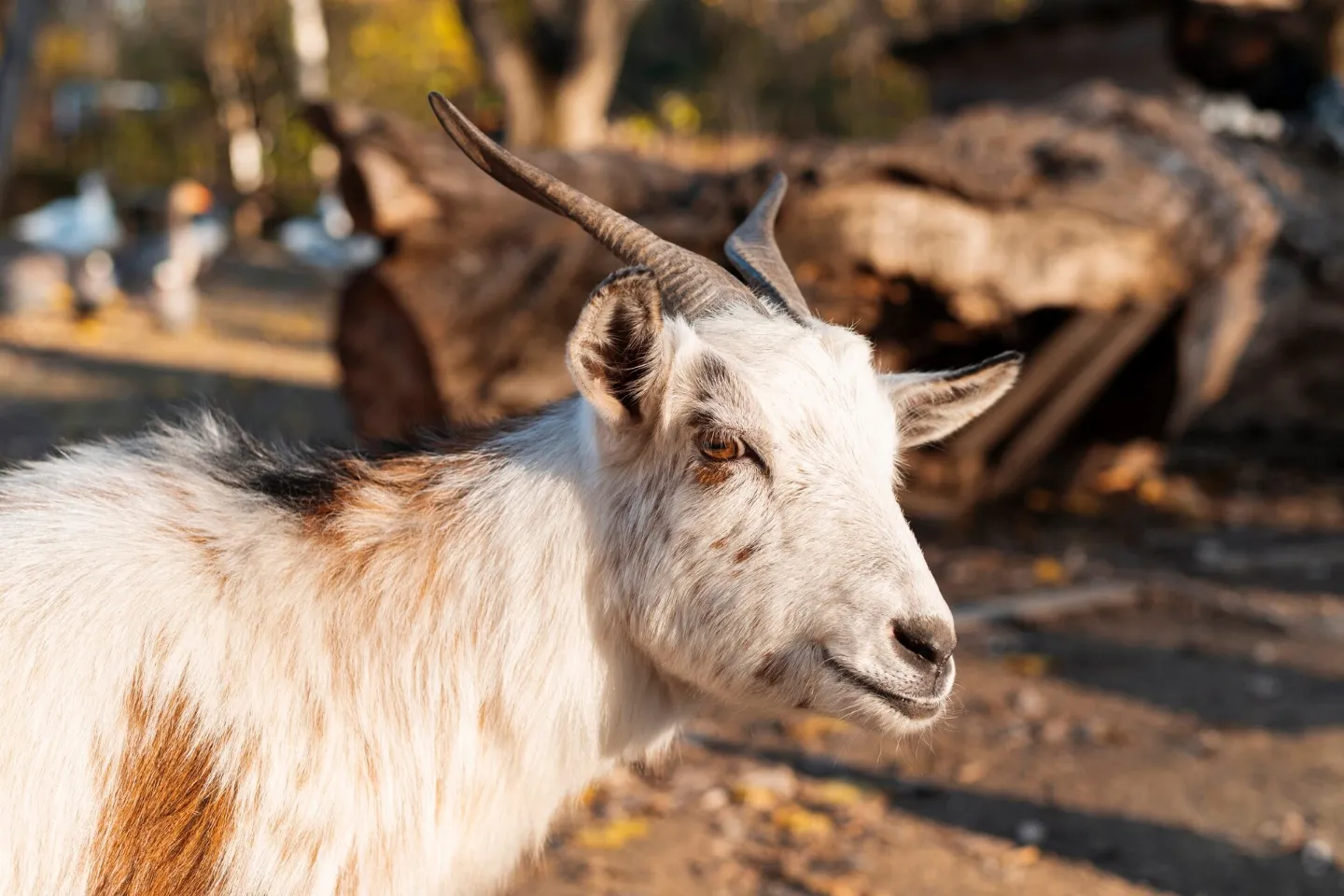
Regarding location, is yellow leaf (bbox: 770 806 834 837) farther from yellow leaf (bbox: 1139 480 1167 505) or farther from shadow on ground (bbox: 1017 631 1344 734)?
yellow leaf (bbox: 1139 480 1167 505)

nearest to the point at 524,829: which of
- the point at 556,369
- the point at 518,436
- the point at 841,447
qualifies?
the point at 518,436

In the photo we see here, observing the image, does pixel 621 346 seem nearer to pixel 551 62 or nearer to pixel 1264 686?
pixel 1264 686

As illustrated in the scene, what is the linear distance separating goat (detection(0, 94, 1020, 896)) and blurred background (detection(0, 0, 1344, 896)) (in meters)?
0.54

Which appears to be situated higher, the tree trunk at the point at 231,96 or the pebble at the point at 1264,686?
the tree trunk at the point at 231,96

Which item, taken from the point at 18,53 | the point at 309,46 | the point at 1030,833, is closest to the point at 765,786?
the point at 1030,833

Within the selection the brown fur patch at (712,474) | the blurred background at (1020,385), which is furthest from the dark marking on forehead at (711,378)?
the blurred background at (1020,385)

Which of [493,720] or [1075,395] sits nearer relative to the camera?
[493,720]

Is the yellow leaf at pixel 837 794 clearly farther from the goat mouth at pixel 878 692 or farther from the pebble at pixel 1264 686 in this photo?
the goat mouth at pixel 878 692

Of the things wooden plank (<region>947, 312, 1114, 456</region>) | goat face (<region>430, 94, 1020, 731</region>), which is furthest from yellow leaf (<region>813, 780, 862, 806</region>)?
wooden plank (<region>947, 312, 1114, 456</region>)

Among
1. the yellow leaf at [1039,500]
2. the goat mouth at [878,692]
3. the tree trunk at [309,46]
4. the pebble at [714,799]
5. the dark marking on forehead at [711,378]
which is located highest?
the tree trunk at [309,46]

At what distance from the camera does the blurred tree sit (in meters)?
11.8

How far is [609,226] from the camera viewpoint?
8.37 ft

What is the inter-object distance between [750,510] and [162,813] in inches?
46.3

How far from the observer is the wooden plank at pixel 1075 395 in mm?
7039
